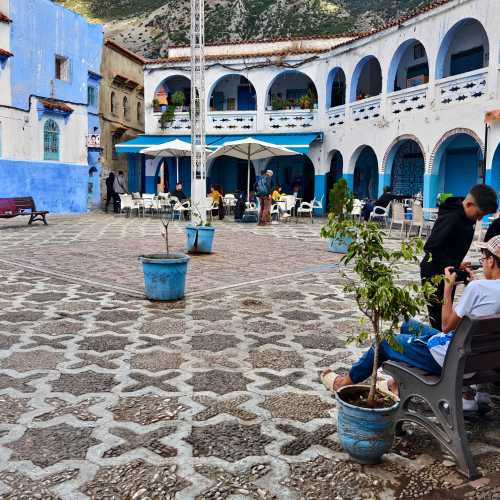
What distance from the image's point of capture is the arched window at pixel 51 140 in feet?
72.8

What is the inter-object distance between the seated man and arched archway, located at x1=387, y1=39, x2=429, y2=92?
658 inches

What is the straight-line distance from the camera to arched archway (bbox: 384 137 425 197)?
19.8 meters

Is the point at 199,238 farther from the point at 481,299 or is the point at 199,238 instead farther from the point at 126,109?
the point at 126,109

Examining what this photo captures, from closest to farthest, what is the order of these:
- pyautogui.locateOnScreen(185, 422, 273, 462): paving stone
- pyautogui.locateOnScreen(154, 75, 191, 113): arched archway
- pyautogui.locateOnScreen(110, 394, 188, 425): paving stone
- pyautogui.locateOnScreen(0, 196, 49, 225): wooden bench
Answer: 1. pyautogui.locateOnScreen(185, 422, 273, 462): paving stone
2. pyautogui.locateOnScreen(110, 394, 188, 425): paving stone
3. pyautogui.locateOnScreen(0, 196, 49, 225): wooden bench
4. pyautogui.locateOnScreen(154, 75, 191, 113): arched archway

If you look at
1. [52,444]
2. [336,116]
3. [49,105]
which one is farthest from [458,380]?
[49,105]

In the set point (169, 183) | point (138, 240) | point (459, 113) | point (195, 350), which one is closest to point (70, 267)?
point (138, 240)

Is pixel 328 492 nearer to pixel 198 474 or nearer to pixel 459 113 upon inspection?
pixel 198 474

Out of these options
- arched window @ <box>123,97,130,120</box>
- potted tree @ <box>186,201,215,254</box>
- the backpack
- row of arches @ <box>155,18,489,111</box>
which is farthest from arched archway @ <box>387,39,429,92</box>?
arched window @ <box>123,97,130,120</box>

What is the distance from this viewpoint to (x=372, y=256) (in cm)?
303

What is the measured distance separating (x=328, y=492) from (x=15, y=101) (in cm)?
2114

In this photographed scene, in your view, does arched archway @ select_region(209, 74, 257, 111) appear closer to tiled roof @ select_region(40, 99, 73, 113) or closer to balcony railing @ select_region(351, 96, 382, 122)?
balcony railing @ select_region(351, 96, 382, 122)

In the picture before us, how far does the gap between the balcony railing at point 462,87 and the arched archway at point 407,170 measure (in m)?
3.07

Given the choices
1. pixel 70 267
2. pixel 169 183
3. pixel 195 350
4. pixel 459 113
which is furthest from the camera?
pixel 169 183

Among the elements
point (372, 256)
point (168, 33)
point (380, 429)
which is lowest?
point (380, 429)
